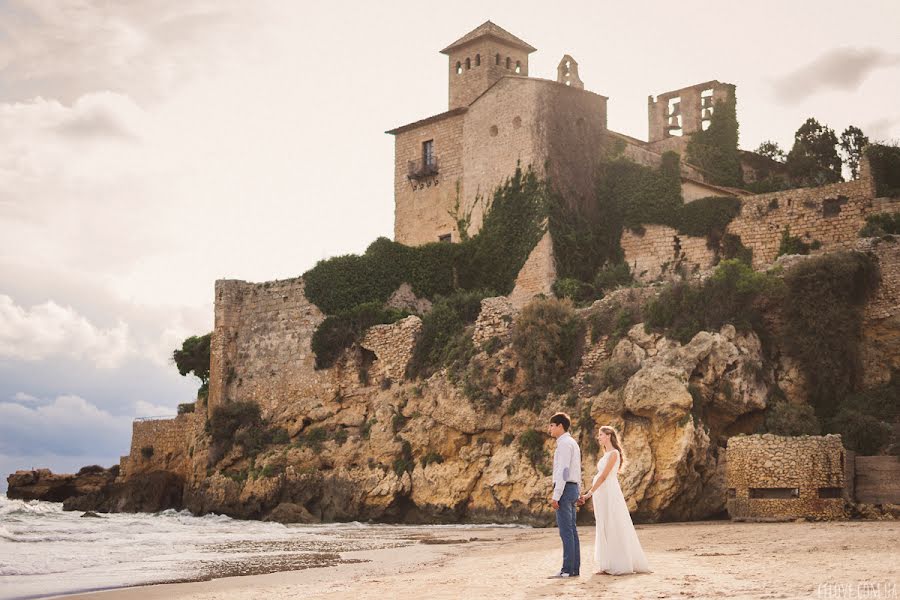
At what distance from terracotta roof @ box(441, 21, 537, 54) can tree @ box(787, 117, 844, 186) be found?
40.2 feet

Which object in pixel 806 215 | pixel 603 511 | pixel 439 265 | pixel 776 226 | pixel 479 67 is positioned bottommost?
pixel 603 511

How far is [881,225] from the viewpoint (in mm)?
29875

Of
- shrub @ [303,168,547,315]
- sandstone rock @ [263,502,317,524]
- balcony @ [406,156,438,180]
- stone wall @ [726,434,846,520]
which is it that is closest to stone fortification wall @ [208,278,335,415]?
shrub @ [303,168,547,315]

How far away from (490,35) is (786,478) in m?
27.1

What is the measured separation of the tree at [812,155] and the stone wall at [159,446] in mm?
26664

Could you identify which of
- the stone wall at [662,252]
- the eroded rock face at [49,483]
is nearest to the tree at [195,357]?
the eroded rock face at [49,483]

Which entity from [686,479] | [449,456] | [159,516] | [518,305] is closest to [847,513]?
[686,479]

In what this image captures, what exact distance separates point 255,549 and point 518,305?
55.5 ft

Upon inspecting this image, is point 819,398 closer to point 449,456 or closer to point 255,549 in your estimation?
point 449,456

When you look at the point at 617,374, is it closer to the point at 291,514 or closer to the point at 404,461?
the point at 404,461

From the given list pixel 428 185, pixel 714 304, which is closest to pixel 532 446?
pixel 714 304

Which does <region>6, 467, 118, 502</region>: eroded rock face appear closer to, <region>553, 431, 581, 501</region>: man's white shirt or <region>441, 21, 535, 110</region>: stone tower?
<region>441, 21, 535, 110</region>: stone tower

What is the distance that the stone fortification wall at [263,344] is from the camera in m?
35.2

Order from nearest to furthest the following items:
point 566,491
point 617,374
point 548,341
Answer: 1. point 566,491
2. point 617,374
3. point 548,341
